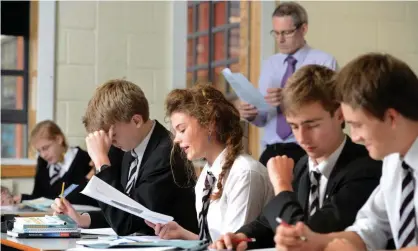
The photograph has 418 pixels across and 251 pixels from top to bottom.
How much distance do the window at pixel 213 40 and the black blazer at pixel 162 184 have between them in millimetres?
3635

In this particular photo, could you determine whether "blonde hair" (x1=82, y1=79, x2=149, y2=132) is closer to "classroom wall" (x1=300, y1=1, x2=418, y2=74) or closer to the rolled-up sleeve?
the rolled-up sleeve

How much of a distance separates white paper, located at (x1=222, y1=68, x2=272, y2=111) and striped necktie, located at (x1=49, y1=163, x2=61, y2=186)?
1366 millimetres

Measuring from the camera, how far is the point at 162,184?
117 inches

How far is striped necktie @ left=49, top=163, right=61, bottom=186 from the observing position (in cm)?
496

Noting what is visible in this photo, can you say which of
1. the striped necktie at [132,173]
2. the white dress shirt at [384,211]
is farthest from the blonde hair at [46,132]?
the white dress shirt at [384,211]

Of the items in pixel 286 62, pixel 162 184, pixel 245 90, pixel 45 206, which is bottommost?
pixel 45 206

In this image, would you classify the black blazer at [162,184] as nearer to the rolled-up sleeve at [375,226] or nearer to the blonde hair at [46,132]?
the rolled-up sleeve at [375,226]

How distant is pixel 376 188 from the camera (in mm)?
2027

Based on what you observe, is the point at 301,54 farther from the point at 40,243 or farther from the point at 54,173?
the point at 40,243

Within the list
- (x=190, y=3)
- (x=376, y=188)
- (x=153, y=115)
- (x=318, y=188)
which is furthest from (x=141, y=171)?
(x=190, y=3)

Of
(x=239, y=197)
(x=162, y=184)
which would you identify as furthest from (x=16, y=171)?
(x=239, y=197)

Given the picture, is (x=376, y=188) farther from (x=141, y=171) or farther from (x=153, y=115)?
(x=153, y=115)

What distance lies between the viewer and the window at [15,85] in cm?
573

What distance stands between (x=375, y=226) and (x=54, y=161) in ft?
10.8
